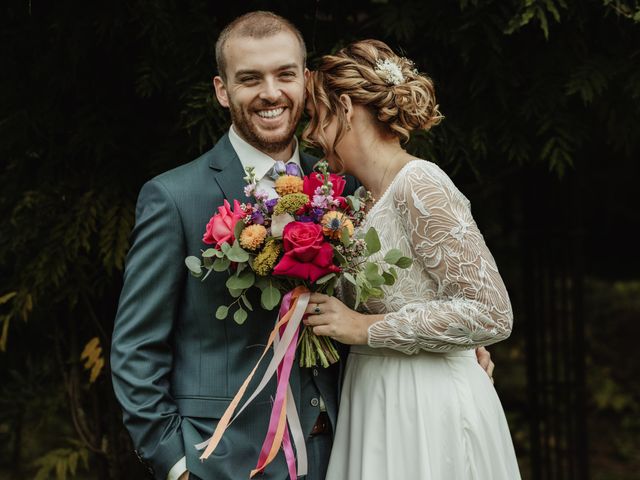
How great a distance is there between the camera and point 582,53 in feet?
11.8

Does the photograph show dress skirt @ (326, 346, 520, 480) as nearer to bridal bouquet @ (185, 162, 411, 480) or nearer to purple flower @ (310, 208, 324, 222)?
bridal bouquet @ (185, 162, 411, 480)

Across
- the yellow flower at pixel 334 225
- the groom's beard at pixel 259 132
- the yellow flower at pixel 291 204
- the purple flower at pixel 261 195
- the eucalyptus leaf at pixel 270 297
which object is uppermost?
the groom's beard at pixel 259 132

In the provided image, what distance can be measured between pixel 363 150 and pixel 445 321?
66 centimetres

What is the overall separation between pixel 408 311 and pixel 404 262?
9.6 inches

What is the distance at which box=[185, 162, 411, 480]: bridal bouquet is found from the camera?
93.0 inches

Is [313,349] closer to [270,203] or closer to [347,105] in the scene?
[270,203]

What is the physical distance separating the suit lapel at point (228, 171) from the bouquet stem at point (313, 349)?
49 centimetres

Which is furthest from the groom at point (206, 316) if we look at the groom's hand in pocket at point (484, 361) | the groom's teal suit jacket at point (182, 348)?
the groom's hand in pocket at point (484, 361)

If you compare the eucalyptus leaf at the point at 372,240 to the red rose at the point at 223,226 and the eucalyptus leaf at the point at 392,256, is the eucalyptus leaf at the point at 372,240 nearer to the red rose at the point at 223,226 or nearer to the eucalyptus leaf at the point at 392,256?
the eucalyptus leaf at the point at 392,256

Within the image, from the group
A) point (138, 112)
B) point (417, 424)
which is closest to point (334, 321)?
point (417, 424)

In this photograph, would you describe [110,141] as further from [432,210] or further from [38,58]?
[432,210]

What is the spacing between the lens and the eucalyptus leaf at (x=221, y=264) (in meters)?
2.38

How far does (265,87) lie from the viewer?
2760 mm

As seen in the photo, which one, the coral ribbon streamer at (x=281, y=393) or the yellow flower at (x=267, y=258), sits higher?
the yellow flower at (x=267, y=258)
